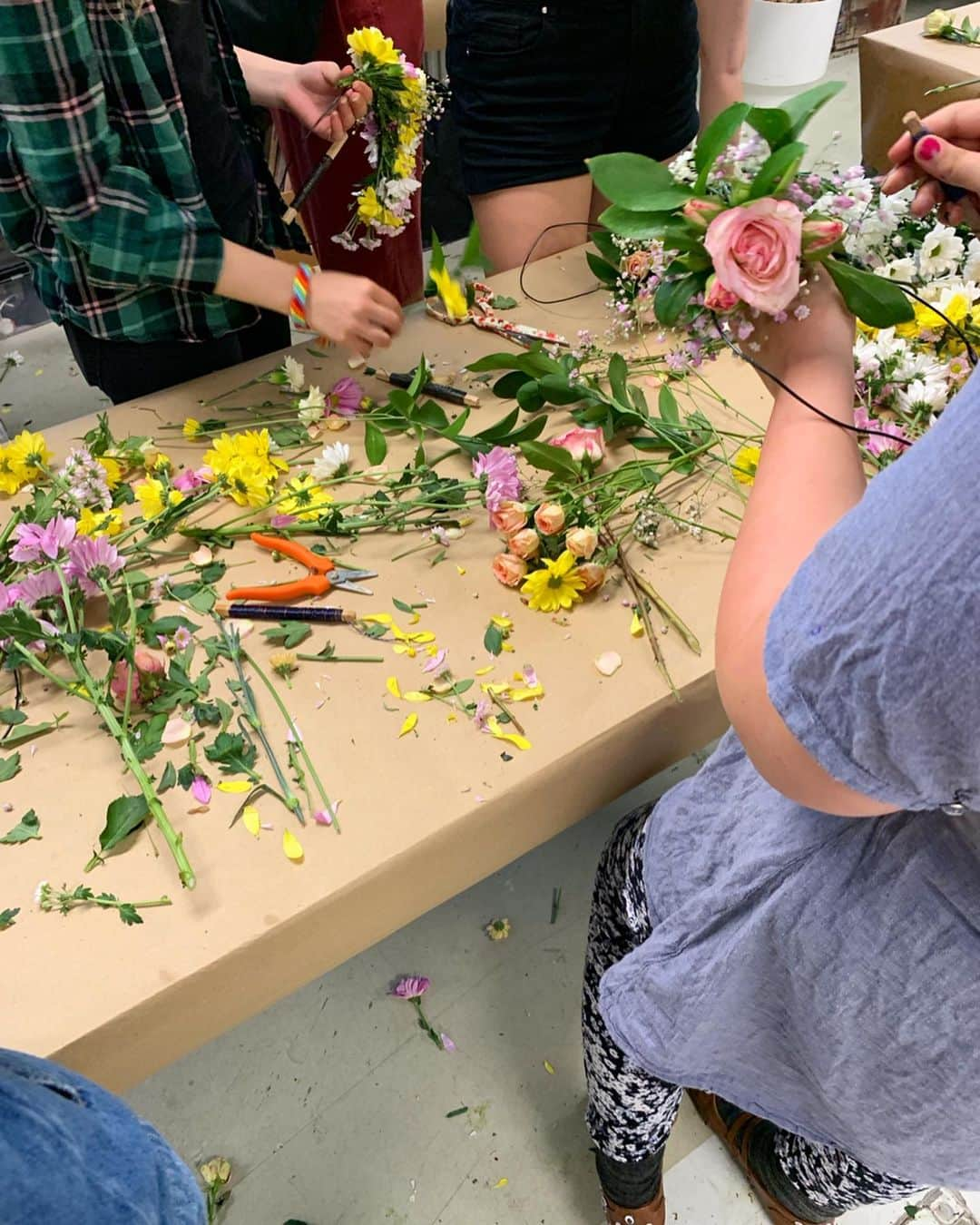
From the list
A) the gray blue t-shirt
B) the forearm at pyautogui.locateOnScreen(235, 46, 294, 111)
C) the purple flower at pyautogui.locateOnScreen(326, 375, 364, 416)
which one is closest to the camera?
the gray blue t-shirt

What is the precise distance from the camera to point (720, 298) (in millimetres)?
600

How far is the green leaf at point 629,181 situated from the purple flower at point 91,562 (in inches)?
19.7

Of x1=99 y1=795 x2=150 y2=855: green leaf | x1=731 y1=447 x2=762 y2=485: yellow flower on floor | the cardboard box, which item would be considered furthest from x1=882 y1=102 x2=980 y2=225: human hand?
the cardboard box

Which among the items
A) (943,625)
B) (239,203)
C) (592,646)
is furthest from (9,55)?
(943,625)

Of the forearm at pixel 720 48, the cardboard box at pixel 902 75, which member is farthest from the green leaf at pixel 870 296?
the cardboard box at pixel 902 75

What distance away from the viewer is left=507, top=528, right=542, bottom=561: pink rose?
2.65 feet

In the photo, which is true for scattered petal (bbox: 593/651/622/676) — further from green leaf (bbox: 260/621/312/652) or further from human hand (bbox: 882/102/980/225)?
human hand (bbox: 882/102/980/225)

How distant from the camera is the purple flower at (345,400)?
3.31ft

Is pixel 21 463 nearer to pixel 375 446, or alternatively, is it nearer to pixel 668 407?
pixel 375 446

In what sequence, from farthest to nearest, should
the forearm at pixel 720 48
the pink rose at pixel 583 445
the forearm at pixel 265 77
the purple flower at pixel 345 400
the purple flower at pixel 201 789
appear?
the forearm at pixel 720 48 < the forearm at pixel 265 77 < the purple flower at pixel 345 400 < the pink rose at pixel 583 445 < the purple flower at pixel 201 789

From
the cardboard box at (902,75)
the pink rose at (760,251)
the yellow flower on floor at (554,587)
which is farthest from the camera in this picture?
the cardboard box at (902,75)

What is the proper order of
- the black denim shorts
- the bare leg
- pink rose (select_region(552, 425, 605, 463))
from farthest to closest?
the bare leg, the black denim shorts, pink rose (select_region(552, 425, 605, 463))

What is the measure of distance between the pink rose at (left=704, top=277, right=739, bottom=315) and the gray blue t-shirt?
0.28m

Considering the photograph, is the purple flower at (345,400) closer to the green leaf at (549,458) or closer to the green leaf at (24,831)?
the green leaf at (549,458)
